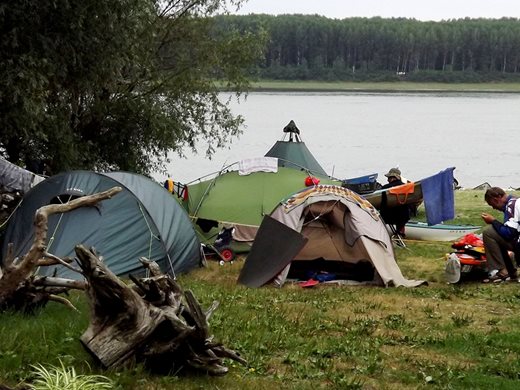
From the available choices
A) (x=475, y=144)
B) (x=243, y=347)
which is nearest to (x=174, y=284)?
(x=243, y=347)

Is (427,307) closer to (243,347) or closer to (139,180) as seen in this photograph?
(243,347)

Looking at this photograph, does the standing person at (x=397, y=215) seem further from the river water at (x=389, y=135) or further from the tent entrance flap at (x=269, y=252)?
the river water at (x=389, y=135)

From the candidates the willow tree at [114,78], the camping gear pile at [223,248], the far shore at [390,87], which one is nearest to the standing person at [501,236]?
the camping gear pile at [223,248]

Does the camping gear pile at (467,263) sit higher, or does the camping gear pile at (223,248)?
the camping gear pile at (467,263)

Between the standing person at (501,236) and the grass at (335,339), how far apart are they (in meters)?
0.28

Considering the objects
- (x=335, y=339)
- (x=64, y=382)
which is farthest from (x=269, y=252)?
(x=64, y=382)

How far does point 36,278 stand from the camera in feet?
19.9

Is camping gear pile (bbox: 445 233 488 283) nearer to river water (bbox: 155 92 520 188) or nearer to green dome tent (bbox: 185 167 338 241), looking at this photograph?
green dome tent (bbox: 185 167 338 241)

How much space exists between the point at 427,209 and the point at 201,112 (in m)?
9.37

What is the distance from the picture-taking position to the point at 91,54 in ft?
45.8

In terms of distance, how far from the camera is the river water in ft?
120

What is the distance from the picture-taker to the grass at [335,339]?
17.2ft

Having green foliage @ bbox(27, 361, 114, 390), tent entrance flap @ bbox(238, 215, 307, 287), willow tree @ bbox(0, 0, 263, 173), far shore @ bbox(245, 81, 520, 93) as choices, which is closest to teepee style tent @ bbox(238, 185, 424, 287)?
tent entrance flap @ bbox(238, 215, 307, 287)

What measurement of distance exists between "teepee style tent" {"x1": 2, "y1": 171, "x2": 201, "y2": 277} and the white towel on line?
3.03 metres
